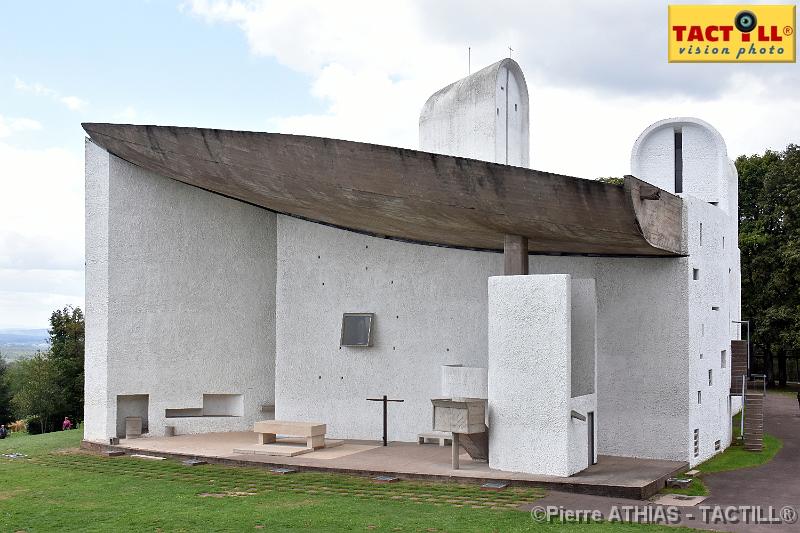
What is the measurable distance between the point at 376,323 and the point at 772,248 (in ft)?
68.7

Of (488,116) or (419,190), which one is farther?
(488,116)

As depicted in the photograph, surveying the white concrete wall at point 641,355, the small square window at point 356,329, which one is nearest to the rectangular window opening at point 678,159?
the white concrete wall at point 641,355

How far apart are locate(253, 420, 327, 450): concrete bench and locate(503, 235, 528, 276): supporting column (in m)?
4.78

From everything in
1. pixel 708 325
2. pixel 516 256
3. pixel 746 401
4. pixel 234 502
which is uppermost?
pixel 516 256

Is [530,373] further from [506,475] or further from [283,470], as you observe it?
[283,470]

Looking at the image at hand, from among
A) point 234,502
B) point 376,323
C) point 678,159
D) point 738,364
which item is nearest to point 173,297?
point 376,323

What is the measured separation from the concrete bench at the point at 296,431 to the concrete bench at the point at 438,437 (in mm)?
1903

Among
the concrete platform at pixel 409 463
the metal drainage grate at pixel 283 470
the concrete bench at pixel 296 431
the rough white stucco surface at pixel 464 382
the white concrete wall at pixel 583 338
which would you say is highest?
the white concrete wall at pixel 583 338

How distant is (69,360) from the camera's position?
31547mm

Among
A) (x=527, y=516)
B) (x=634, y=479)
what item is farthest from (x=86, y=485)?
(x=634, y=479)

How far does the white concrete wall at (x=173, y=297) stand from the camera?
16500 mm

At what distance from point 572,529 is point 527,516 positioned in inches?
28.6

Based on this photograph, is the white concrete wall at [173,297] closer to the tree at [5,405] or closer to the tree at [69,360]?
the tree at [69,360]

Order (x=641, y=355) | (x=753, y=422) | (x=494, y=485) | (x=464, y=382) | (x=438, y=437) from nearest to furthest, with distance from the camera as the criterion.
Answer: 1. (x=494, y=485)
2. (x=641, y=355)
3. (x=464, y=382)
4. (x=438, y=437)
5. (x=753, y=422)
